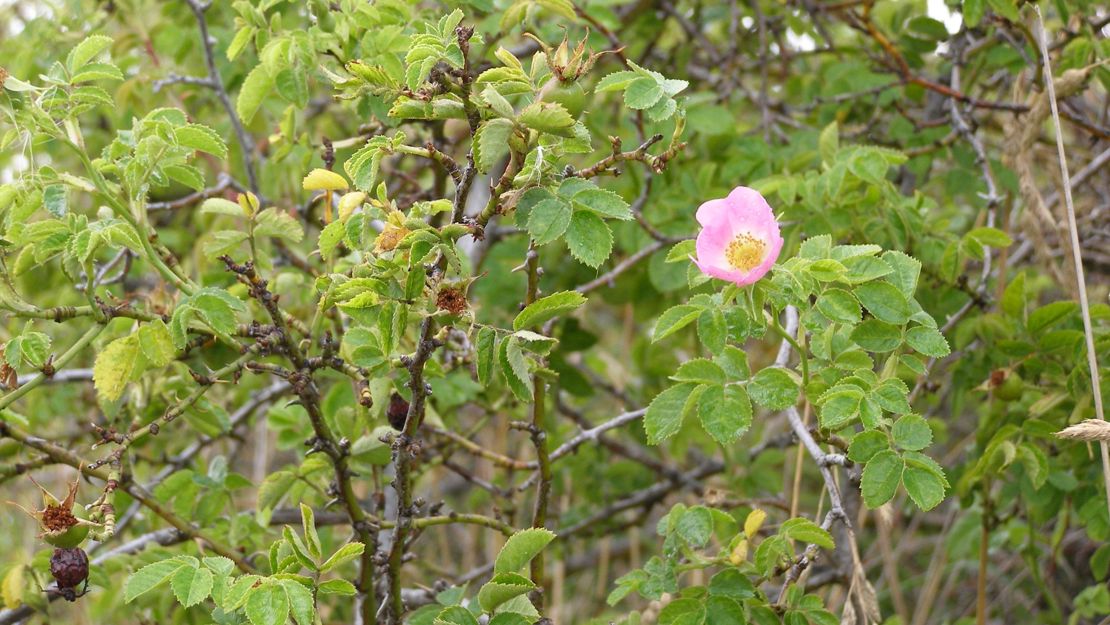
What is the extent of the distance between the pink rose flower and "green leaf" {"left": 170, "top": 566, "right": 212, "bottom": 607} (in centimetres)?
71

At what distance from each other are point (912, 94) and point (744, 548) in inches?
61.8

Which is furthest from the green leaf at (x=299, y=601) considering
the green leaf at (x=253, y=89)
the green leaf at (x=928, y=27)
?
the green leaf at (x=928, y=27)

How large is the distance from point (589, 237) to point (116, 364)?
2.24ft

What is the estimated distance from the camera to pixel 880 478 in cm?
135

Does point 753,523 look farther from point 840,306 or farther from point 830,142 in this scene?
point 830,142

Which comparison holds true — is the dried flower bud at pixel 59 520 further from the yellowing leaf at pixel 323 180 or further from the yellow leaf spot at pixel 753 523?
the yellow leaf spot at pixel 753 523

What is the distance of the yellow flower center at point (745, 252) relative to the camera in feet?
4.24

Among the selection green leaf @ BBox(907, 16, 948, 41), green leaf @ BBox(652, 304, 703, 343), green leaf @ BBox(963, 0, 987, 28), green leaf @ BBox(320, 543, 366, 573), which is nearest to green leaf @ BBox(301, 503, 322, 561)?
green leaf @ BBox(320, 543, 366, 573)

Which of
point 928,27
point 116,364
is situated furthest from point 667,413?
point 928,27

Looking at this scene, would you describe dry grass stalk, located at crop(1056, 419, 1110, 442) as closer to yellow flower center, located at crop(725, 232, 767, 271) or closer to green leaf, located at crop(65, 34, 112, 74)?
yellow flower center, located at crop(725, 232, 767, 271)

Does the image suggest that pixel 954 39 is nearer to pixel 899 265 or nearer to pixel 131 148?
pixel 899 265

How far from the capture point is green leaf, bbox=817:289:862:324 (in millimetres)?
1367

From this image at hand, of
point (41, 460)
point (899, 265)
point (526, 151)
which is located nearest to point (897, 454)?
point (899, 265)

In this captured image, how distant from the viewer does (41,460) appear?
1740 mm
